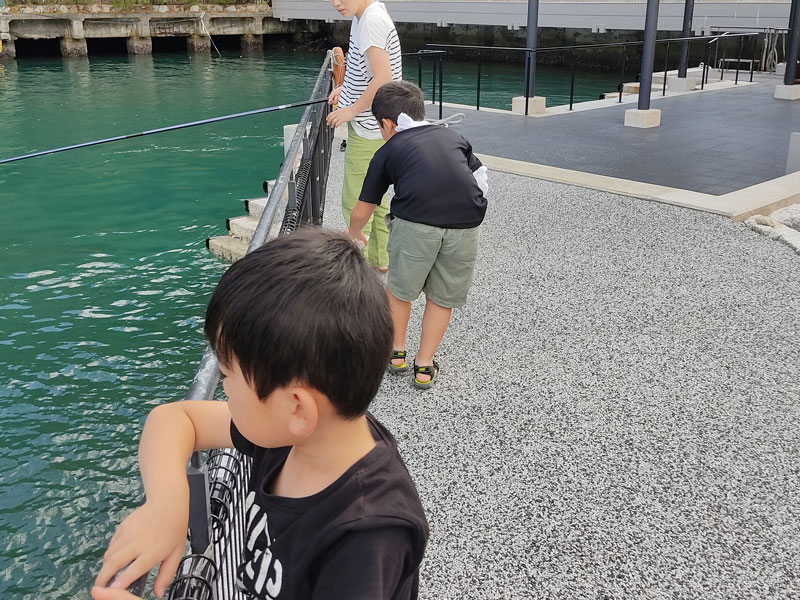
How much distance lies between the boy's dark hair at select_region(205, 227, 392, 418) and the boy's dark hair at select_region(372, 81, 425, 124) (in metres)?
2.52

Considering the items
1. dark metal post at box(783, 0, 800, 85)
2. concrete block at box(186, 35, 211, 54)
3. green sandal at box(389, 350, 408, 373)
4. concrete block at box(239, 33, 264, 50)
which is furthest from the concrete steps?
concrete block at box(239, 33, 264, 50)

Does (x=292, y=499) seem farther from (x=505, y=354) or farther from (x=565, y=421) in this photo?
(x=505, y=354)

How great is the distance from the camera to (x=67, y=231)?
882cm

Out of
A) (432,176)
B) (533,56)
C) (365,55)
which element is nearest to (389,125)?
(432,176)

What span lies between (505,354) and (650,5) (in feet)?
24.8

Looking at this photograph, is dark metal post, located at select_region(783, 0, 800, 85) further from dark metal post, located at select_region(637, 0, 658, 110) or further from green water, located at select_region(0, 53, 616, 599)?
green water, located at select_region(0, 53, 616, 599)

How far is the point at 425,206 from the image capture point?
11.3 feet

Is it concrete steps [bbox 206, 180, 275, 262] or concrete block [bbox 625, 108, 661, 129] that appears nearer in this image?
concrete steps [bbox 206, 180, 275, 262]

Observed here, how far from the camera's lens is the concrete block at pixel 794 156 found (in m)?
7.67

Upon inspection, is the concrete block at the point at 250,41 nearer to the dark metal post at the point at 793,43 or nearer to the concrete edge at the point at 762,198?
the dark metal post at the point at 793,43

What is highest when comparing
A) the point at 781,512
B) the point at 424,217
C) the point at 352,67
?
the point at 352,67

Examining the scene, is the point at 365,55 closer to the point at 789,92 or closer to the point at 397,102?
the point at 397,102

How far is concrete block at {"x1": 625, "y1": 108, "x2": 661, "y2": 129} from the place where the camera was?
10.6 metres

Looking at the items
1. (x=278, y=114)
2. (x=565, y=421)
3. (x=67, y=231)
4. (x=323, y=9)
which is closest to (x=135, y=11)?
(x=323, y=9)
